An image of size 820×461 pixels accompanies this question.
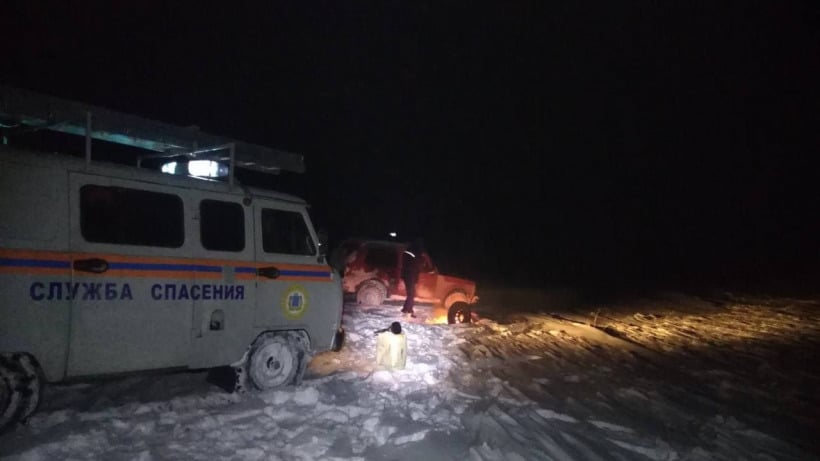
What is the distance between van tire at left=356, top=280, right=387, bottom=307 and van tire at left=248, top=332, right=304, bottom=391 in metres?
8.72

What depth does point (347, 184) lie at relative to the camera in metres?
97.4

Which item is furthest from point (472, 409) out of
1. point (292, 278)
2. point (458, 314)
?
point (458, 314)

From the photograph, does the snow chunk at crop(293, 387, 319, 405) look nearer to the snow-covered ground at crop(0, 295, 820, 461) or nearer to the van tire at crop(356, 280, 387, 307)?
the snow-covered ground at crop(0, 295, 820, 461)

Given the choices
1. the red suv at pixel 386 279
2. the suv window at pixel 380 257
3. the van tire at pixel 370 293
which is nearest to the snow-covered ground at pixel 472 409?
the red suv at pixel 386 279

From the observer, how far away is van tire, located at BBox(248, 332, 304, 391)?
694 centimetres

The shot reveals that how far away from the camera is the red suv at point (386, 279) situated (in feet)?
51.8

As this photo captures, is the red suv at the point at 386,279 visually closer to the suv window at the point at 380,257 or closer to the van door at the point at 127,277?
the suv window at the point at 380,257

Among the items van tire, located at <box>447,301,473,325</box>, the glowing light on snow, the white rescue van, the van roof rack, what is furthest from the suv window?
the white rescue van

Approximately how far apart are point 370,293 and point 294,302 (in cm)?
888

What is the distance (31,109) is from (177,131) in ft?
5.02

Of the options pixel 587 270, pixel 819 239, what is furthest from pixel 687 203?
pixel 587 270

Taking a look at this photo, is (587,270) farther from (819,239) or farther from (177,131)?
(177,131)

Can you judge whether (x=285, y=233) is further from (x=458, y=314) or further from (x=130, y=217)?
(x=458, y=314)

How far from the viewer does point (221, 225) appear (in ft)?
21.9
